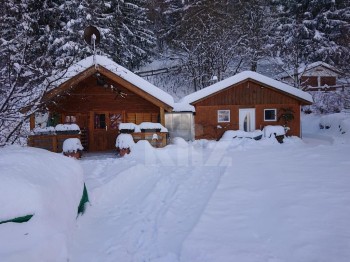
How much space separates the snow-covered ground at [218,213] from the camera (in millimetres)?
4504

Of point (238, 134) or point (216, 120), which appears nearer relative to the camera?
point (238, 134)

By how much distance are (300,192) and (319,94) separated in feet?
81.5

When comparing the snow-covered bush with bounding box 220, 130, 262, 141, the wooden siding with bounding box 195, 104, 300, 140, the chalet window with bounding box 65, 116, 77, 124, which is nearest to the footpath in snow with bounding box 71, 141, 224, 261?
the chalet window with bounding box 65, 116, 77, 124

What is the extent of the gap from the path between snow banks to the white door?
9.88 m

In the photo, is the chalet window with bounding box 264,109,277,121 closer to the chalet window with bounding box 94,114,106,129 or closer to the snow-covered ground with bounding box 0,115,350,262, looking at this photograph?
the snow-covered ground with bounding box 0,115,350,262

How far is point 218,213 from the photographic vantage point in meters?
6.04

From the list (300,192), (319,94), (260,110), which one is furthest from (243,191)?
(319,94)

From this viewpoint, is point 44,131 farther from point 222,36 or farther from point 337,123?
point 222,36

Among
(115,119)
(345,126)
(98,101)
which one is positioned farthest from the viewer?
(345,126)

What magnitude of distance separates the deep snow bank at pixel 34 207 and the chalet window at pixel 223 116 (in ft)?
51.7

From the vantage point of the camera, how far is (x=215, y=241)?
4.79 meters

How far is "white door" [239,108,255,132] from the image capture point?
20000 mm

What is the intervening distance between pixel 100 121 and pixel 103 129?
1.63 ft

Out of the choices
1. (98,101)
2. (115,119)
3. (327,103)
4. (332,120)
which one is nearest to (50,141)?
(98,101)
